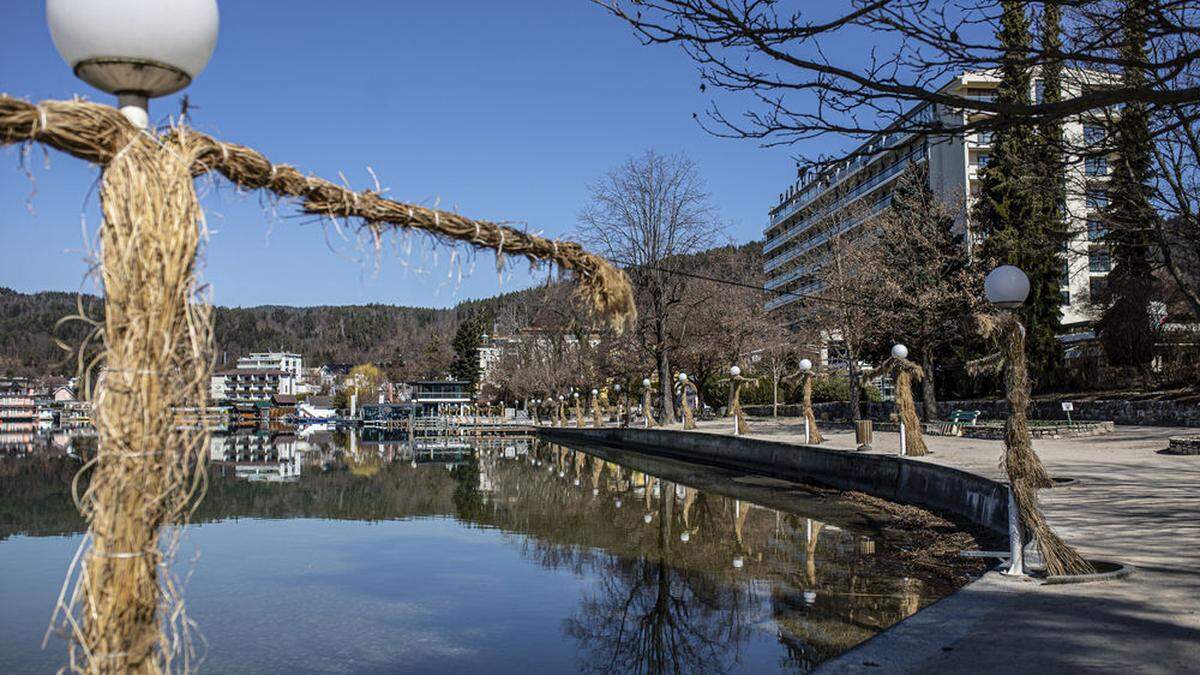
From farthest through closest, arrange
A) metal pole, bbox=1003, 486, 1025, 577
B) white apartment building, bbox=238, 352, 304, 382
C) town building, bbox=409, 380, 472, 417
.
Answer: white apartment building, bbox=238, 352, 304, 382 < town building, bbox=409, 380, 472, 417 < metal pole, bbox=1003, 486, 1025, 577

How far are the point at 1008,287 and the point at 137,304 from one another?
7.33m

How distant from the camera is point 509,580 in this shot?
1069 cm

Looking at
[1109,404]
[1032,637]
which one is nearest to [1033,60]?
[1032,637]

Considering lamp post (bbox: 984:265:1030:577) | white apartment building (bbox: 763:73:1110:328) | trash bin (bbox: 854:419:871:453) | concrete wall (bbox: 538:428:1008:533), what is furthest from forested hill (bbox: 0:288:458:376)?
lamp post (bbox: 984:265:1030:577)

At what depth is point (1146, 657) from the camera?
4805 mm

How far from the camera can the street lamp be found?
8.68 feet

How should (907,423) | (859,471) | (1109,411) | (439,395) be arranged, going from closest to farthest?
(907,423) → (859,471) → (1109,411) → (439,395)

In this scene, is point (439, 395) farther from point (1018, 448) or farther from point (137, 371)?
point (137, 371)

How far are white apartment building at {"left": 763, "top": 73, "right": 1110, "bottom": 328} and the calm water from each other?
4.41 m

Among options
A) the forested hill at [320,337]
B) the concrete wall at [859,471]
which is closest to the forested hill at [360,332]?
the forested hill at [320,337]

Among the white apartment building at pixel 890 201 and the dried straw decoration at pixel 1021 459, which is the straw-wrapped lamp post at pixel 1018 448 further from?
the white apartment building at pixel 890 201

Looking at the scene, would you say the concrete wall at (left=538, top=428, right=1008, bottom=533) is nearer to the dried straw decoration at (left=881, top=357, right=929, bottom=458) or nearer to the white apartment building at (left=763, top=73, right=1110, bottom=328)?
the dried straw decoration at (left=881, top=357, right=929, bottom=458)

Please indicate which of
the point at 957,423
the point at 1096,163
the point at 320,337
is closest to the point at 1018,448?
the point at 1096,163

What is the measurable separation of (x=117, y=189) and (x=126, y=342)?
47cm
